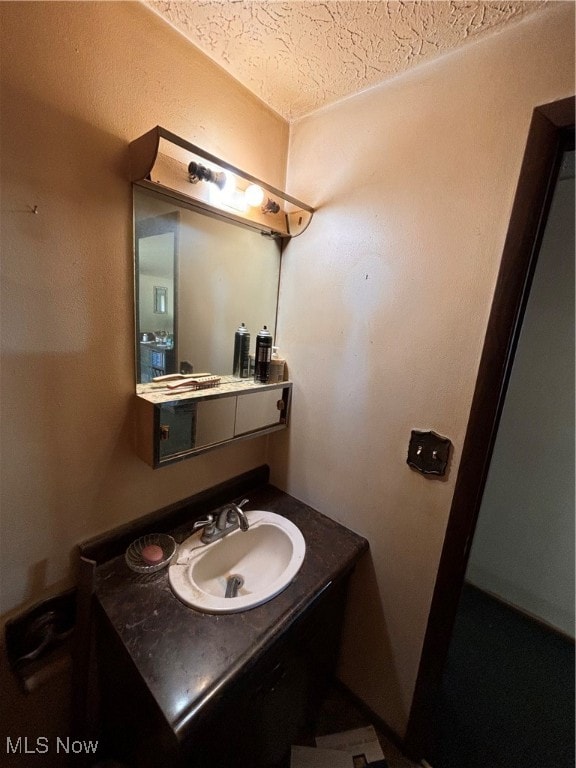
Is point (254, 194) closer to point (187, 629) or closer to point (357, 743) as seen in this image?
point (187, 629)

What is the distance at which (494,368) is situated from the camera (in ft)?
2.60

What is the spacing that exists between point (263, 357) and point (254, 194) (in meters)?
0.55

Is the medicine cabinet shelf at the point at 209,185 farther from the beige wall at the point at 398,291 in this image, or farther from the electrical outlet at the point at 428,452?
the electrical outlet at the point at 428,452

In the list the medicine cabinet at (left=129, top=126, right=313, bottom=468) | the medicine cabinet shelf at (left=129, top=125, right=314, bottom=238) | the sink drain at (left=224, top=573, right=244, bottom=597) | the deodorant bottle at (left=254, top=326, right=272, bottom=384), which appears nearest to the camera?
→ the medicine cabinet shelf at (left=129, top=125, right=314, bottom=238)

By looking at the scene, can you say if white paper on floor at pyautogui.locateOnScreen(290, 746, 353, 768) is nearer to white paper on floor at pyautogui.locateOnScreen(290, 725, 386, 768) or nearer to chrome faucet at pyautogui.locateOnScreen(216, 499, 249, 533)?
white paper on floor at pyautogui.locateOnScreen(290, 725, 386, 768)

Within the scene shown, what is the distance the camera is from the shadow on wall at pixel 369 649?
1104 mm

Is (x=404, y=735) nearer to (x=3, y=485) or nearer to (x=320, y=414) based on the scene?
(x=320, y=414)

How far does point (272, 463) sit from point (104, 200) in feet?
3.65

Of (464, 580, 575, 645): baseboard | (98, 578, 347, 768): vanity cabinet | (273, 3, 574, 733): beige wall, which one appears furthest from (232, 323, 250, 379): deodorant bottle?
(464, 580, 575, 645): baseboard

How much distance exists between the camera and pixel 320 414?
46.9 inches

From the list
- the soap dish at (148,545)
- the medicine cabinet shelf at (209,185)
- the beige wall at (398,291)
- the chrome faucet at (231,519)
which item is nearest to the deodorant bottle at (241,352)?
the beige wall at (398,291)

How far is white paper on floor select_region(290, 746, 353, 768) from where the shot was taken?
1.02 metres

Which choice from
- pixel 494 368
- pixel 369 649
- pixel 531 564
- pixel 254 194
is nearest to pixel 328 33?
pixel 254 194
